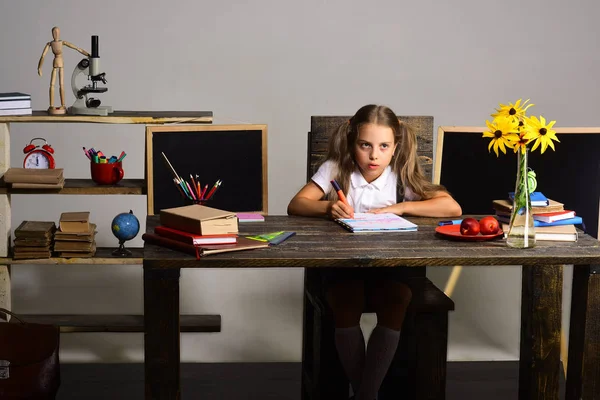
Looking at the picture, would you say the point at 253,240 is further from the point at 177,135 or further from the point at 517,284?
the point at 517,284

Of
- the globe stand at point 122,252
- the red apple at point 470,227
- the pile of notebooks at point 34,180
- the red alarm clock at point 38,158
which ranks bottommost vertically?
the globe stand at point 122,252

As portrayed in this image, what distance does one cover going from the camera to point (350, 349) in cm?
290

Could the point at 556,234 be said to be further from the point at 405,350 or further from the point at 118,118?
the point at 118,118

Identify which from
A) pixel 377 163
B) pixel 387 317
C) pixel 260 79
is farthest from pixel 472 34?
pixel 387 317

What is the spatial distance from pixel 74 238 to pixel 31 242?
16 centimetres

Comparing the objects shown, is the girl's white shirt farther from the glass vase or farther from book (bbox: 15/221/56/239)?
book (bbox: 15/221/56/239)

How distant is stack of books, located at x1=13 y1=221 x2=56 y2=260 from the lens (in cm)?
349

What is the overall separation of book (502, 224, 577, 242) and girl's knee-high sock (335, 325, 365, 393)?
24.6 inches

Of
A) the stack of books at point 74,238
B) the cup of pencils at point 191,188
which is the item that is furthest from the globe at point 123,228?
the cup of pencils at point 191,188

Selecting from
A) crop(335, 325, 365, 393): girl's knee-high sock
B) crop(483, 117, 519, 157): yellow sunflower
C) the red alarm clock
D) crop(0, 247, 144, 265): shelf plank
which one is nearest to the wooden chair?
crop(335, 325, 365, 393): girl's knee-high sock

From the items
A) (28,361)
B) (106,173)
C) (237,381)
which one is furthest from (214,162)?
(28,361)

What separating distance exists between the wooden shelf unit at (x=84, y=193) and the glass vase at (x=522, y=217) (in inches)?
52.5

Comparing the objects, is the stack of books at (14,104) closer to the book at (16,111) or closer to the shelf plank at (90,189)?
the book at (16,111)

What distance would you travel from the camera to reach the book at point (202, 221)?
100 inches
